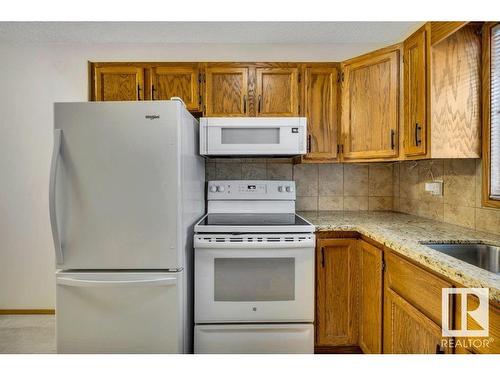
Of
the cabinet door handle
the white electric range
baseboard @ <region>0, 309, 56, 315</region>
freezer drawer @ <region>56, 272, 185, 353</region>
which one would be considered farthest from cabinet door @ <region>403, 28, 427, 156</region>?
baseboard @ <region>0, 309, 56, 315</region>

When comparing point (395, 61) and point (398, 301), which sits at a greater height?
point (395, 61)

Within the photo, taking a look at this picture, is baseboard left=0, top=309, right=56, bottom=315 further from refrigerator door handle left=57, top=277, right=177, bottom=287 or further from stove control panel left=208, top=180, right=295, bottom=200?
stove control panel left=208, top=180, right=295, bottom=200

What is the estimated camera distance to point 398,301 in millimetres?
1410

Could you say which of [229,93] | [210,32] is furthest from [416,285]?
[210,32]

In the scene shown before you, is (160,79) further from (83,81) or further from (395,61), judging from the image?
(395,61)

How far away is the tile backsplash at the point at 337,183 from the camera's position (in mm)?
2490

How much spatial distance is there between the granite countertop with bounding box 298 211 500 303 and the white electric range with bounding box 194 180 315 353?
278 millimetres

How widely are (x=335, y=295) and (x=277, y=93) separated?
A: 1484 mm

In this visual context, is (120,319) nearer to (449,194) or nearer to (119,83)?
(119,83)

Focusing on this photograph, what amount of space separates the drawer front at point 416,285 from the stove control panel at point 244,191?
3.44 feet

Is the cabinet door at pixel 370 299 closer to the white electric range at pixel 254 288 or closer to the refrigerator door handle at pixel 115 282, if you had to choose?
the white electric range at pixel 254 288

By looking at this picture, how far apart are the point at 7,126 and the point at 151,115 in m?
1.89
